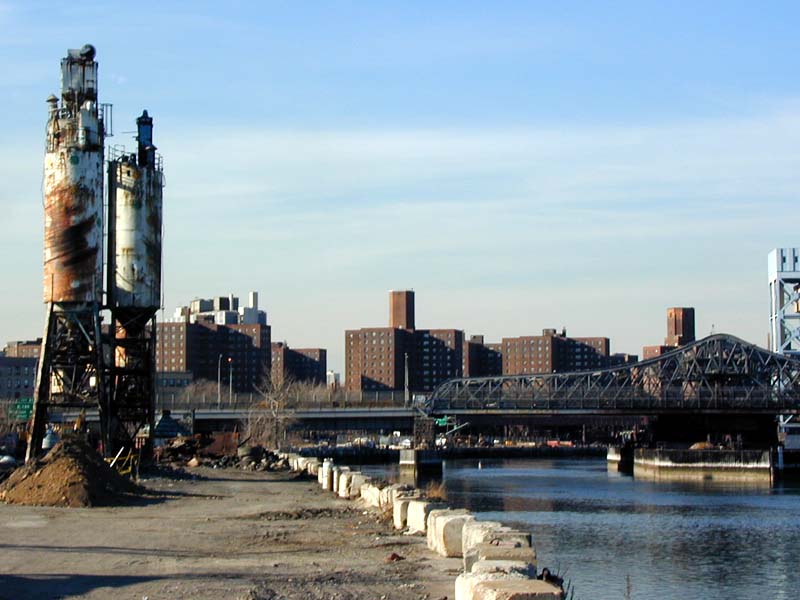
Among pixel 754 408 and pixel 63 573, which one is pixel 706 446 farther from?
pixel 63 573

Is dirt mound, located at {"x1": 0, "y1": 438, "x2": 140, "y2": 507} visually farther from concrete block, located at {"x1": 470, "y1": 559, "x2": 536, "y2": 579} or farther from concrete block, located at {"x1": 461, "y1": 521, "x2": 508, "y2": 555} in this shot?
concrete block, located at {"x1": 470, "y1": 559, "x2": 536, "y2": 579}

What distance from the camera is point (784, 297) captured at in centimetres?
17088

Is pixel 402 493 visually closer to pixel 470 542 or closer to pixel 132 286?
pixel 470 542

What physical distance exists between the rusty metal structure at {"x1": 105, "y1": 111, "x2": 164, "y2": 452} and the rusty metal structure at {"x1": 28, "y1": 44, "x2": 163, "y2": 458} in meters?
0.06

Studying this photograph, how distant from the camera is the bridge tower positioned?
538ft

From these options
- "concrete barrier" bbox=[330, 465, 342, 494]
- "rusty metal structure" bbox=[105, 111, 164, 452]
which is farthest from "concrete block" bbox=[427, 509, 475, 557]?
"rusty metal structure" bbox=[105, 111, 164, 452]

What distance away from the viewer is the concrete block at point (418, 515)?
32.3m

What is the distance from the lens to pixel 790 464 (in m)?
128

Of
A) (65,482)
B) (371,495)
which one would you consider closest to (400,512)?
(371,495)

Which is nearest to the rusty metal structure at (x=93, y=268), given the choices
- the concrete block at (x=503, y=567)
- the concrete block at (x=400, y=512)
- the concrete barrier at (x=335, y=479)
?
the concrete barrier at (x=335, y=479)

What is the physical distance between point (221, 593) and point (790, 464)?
114 m

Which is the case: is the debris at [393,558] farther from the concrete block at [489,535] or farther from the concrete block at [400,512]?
the concrete block at [400,512]

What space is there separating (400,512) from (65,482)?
13.5 m

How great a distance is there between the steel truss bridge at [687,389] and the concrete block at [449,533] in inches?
4933
